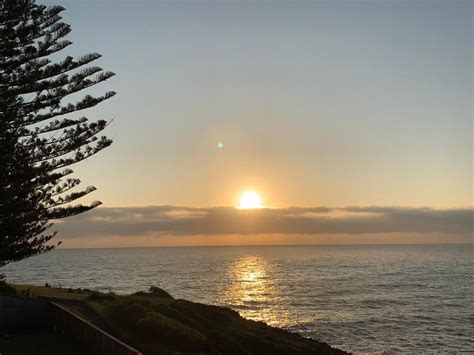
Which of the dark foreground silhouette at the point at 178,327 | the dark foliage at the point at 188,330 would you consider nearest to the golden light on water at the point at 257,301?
the dark foliage at the point at 188,330

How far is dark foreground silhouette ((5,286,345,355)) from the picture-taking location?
17875mm

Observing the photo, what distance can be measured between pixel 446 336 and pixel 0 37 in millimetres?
30434

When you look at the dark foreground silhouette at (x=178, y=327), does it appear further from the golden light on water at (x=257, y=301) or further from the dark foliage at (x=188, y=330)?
the golden light on water at (x=257, y=301)

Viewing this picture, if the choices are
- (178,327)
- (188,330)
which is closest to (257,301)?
(188,330)

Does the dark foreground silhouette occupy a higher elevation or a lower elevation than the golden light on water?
higher

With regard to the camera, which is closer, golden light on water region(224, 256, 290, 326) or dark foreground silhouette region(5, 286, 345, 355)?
dark foreground silhouette region(5, 286, 345, 355)

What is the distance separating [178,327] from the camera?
1886 cm

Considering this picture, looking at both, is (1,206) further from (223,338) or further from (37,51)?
(223,338)

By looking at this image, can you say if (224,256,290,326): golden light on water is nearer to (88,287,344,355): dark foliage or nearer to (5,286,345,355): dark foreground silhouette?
(88,287,344,355): dark foliage

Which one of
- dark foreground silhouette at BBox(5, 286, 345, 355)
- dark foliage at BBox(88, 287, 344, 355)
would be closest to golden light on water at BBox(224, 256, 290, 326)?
dark foliage at BBox(88, 287, 344, 355)

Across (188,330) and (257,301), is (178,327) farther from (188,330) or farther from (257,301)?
(257,301)

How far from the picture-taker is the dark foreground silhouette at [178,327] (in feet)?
58.6

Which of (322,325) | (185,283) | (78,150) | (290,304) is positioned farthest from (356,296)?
(78,150)

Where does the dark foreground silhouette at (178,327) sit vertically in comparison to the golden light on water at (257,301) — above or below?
above
